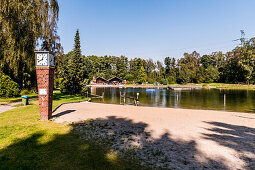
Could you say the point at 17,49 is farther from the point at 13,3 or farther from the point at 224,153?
the point at 224,153

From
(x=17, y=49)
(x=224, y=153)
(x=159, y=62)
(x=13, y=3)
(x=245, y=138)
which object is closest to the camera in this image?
(x=224, y=153)

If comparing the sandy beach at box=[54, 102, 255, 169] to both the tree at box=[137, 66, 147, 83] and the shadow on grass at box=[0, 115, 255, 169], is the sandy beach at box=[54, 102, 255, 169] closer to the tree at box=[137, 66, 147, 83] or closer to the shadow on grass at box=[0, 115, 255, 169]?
the shadow on grass at box=[0, 115, 255, 169]

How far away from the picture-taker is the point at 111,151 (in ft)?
16.6

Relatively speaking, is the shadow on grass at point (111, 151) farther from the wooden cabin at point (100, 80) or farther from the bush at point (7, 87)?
the wooden cabin at point (100, 80)

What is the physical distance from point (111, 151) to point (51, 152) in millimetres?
1844

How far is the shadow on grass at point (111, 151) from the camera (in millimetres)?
4195

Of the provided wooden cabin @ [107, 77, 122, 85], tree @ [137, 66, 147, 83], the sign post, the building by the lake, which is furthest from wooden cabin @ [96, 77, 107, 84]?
the sign post

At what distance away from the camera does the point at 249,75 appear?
67.9 metres

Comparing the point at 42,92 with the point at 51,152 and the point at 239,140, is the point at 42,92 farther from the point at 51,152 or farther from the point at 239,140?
the point at 239,140

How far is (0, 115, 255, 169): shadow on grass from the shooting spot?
420 centimetres

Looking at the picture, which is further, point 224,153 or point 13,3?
point 13,3

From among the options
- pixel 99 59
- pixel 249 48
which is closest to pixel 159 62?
pixel 99 59

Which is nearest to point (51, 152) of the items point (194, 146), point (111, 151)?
point (111, 151)

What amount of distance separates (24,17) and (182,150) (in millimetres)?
17555
